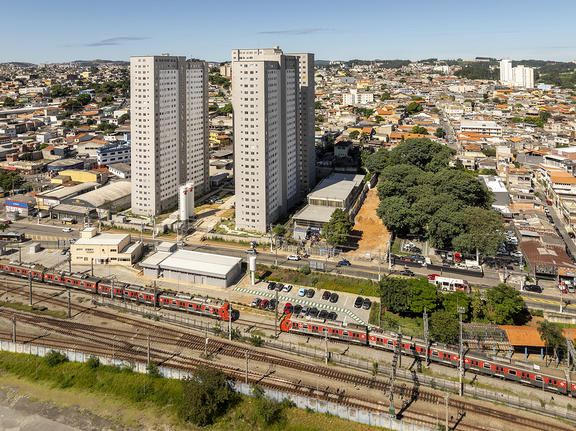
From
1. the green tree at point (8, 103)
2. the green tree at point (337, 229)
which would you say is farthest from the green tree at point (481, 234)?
the green tree at point (8, 103)

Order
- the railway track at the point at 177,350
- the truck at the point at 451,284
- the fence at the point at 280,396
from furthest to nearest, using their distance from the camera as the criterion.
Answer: the truck at the point at 451,284, the railway track at the point at 177,350, the fence at the point at 280,396

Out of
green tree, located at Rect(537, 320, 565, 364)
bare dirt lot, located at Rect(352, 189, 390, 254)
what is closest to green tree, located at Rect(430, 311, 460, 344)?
green tree, located at Rect(537, 320, 565, 364)

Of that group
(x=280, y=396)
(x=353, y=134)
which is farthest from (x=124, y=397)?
(x=353, y=134)

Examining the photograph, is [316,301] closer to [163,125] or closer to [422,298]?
[422,298]

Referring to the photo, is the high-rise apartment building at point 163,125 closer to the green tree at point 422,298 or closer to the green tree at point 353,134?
the green tree at point 422,298

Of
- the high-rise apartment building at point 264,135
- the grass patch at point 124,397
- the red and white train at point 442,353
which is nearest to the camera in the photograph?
the grass patch at point 124,397

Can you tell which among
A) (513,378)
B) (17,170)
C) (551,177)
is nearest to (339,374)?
(513,378)

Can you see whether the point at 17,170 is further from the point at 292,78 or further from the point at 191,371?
the point at 191,371

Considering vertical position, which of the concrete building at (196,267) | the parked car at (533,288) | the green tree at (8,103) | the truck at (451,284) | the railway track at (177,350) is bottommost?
the railway track at (177,350)
